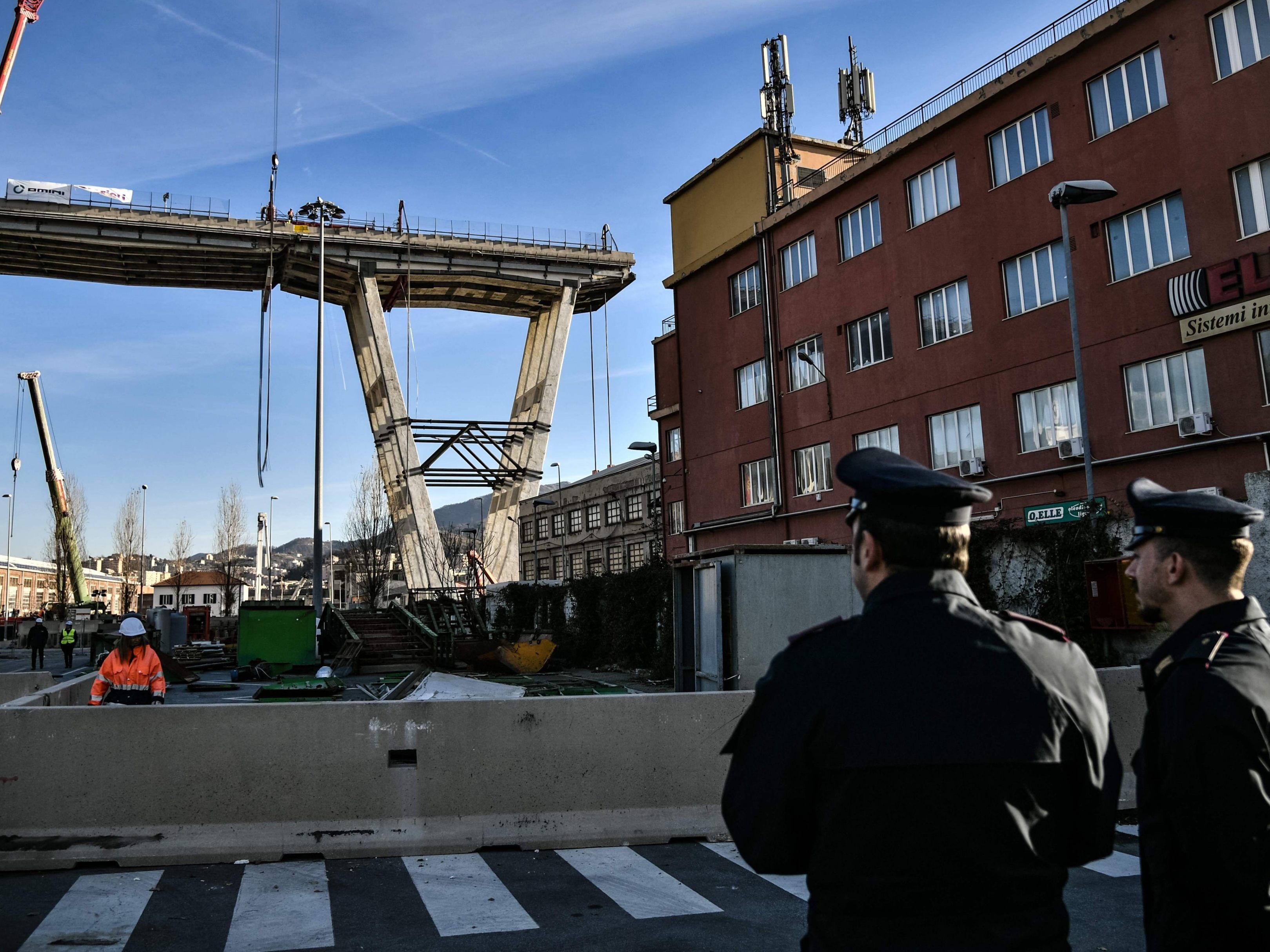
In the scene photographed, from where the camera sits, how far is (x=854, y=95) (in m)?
35.8

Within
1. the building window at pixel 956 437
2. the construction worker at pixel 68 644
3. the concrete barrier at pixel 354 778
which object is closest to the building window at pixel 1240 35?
the building window at pixel 956 437

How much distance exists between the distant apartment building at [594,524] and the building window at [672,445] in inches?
269

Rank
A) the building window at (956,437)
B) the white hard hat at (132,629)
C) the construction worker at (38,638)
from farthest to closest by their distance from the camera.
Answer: the construction worker at (38,638) → the building window at (956,437) → the white hard hat at (132,629)

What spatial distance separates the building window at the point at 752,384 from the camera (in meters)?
31.2

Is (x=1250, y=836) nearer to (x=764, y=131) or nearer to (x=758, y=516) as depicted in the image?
(x=758, y=516)

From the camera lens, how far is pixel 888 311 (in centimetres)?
2630

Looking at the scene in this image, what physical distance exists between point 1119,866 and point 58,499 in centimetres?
7327

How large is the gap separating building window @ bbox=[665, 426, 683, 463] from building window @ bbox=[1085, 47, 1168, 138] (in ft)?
77.5

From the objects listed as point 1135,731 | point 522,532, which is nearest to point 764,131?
point 1135,731

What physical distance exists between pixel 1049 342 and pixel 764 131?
13735mm

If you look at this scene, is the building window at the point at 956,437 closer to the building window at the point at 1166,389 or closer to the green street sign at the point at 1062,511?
the green street sign at the point at 1062,511

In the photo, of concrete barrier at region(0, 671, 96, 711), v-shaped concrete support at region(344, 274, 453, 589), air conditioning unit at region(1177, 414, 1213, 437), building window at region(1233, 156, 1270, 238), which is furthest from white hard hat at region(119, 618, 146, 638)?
v-shaped concrete support at region(344, 274, 453, 589)

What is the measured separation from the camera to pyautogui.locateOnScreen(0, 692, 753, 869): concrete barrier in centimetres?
697

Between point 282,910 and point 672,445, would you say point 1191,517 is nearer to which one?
point 282,910
